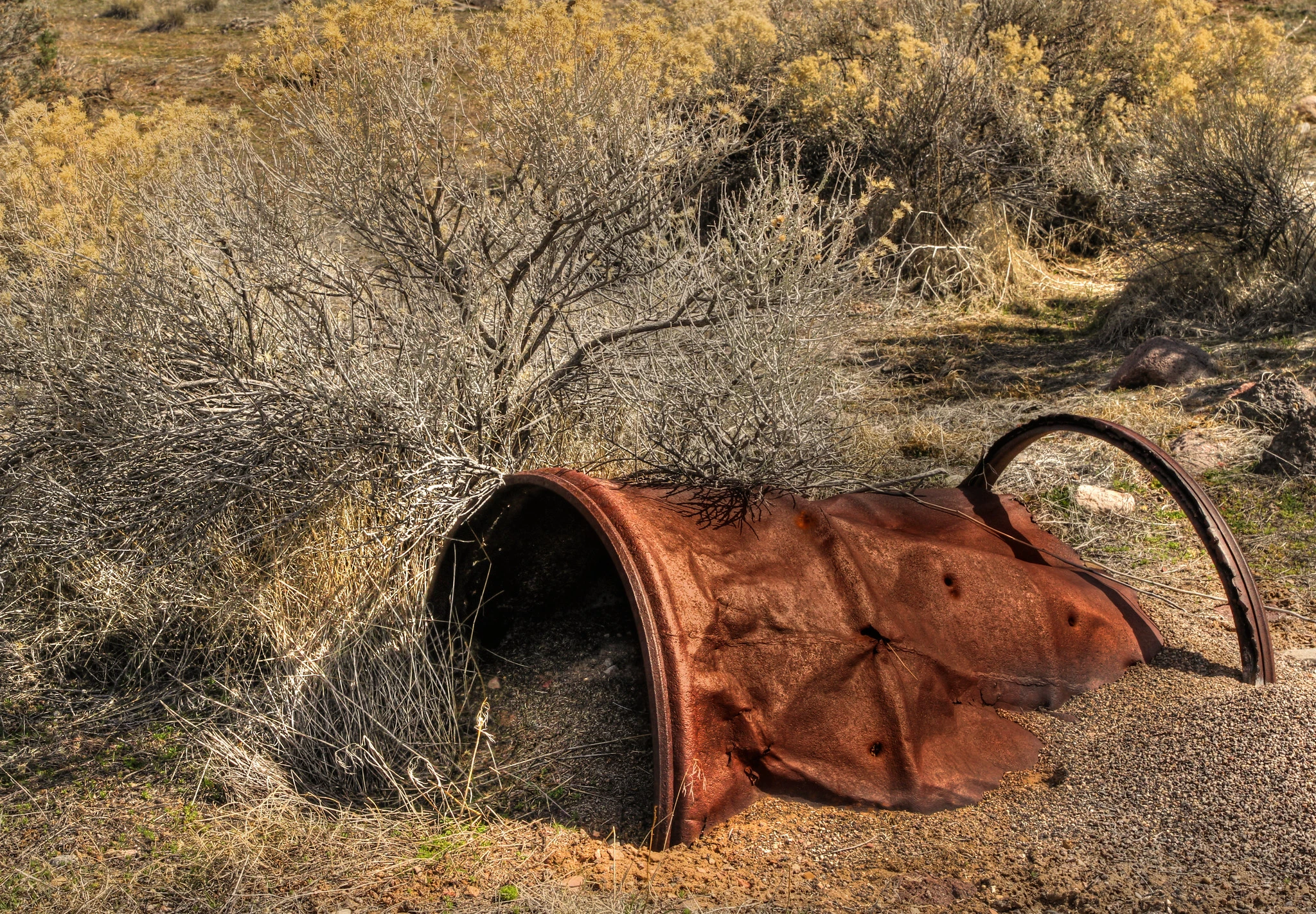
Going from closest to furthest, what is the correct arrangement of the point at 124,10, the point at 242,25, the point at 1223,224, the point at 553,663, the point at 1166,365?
the point at 553,663, the point at 1166,365, the point at 1223,224, the point at 242,25, the point at 124,10

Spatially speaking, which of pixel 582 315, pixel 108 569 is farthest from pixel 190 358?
pixel 582 315

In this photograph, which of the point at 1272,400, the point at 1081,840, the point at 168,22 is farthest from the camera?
the point at 168,22

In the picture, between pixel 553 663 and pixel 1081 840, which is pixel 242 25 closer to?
pixel 553 663

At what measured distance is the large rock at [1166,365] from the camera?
640 cm

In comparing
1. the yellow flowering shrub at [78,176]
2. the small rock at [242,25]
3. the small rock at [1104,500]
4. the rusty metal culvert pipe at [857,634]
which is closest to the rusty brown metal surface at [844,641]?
the rusty metal culvert pipe at [857,634]

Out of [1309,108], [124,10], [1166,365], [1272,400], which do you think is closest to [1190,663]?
[1272,400]

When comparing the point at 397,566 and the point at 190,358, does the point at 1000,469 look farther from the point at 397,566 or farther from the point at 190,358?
the point at 190,358

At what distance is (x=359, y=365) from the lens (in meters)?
3.87

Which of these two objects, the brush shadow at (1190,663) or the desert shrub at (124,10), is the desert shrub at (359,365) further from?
the desert shrub at (124,10)

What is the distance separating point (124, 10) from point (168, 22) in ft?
5.00

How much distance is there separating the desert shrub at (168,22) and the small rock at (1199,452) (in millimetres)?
19547

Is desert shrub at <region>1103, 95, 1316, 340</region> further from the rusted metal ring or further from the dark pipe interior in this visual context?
the dark pipe interior

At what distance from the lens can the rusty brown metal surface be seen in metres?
2.81

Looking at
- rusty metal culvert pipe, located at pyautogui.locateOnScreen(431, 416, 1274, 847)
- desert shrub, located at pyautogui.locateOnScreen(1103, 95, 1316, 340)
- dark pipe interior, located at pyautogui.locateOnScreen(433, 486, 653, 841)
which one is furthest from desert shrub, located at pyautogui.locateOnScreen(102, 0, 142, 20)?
rusty metal culvert pipe, located at pyautogui.locateOnScreen(431, 416, 1274, 847)
